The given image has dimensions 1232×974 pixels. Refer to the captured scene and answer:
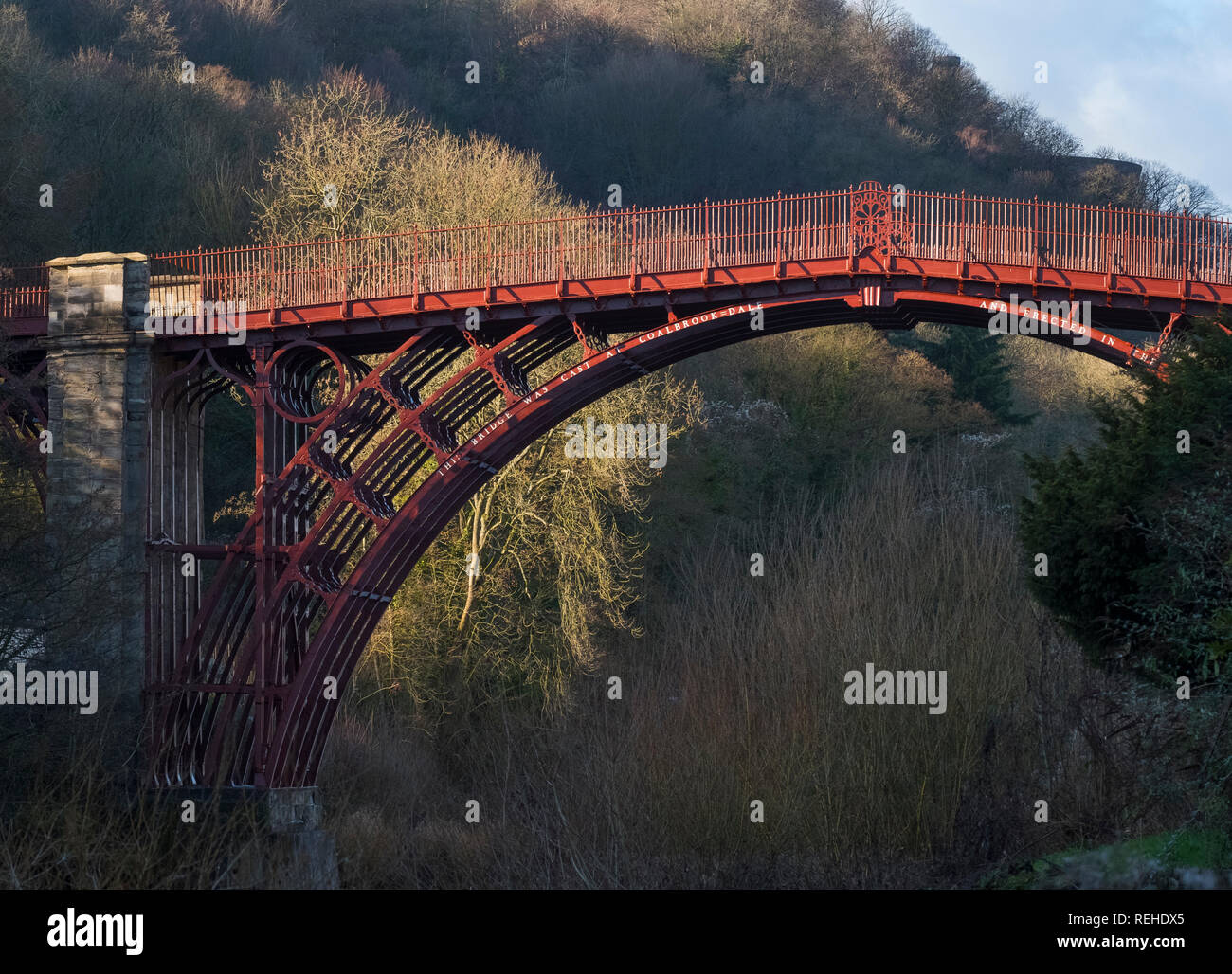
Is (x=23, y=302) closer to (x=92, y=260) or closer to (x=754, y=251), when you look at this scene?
(x=92, y=260)

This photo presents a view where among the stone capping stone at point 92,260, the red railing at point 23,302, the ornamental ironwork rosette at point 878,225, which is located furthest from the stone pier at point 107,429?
the ornamental ironwork rosette at point 878,225

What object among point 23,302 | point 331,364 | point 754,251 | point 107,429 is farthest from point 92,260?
point 754,251

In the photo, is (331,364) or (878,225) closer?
(878,225)

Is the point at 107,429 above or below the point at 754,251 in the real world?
below

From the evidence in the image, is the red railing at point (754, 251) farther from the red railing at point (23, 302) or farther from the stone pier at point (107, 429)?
the stone pier at point (107, 429)

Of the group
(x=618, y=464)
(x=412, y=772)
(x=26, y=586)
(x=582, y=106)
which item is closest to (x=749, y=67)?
(x=582, y=106)

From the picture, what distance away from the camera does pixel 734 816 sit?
18.9 meters

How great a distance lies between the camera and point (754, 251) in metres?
19.2


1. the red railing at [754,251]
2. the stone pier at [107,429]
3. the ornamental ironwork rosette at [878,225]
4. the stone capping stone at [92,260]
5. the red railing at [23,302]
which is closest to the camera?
the red railing at [754,251]

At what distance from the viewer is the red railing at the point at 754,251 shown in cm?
1761

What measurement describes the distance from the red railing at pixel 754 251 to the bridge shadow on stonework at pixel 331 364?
1.8 inches

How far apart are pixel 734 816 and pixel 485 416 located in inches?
459

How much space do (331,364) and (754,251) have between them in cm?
612
